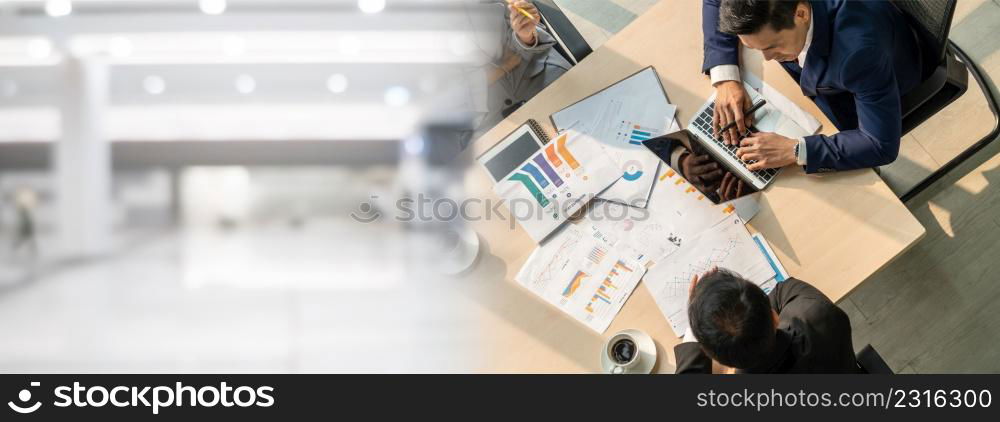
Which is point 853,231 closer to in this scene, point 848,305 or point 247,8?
point 848,305

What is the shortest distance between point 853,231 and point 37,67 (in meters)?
1.82

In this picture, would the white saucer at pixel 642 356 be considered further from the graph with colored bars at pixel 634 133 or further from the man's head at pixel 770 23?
the man's head at pixel 770 23

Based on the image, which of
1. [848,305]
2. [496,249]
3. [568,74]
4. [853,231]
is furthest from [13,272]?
[848,305]

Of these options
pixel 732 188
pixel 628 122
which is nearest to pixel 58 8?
pixel 628 122

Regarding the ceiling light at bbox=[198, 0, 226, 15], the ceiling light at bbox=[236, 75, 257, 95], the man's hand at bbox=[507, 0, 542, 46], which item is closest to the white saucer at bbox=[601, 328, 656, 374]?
the man's hand at bbox=[507, 0, 542, 46]

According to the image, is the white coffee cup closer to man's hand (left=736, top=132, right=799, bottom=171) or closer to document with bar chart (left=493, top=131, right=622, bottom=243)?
document with bar chart (left=493, top=131, right=622, bottom=243)

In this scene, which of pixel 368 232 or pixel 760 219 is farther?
pixel 368 232

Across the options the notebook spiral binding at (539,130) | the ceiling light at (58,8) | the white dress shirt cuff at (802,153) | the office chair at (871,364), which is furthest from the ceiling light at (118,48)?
the office chair at (871,364)

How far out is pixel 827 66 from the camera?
1.17 meters

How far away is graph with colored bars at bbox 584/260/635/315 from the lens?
1291mm

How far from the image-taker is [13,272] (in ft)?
4.83

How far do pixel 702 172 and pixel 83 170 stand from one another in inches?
54.5

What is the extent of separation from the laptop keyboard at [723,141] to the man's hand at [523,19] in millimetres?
429

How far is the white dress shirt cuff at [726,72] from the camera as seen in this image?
1.28 m
